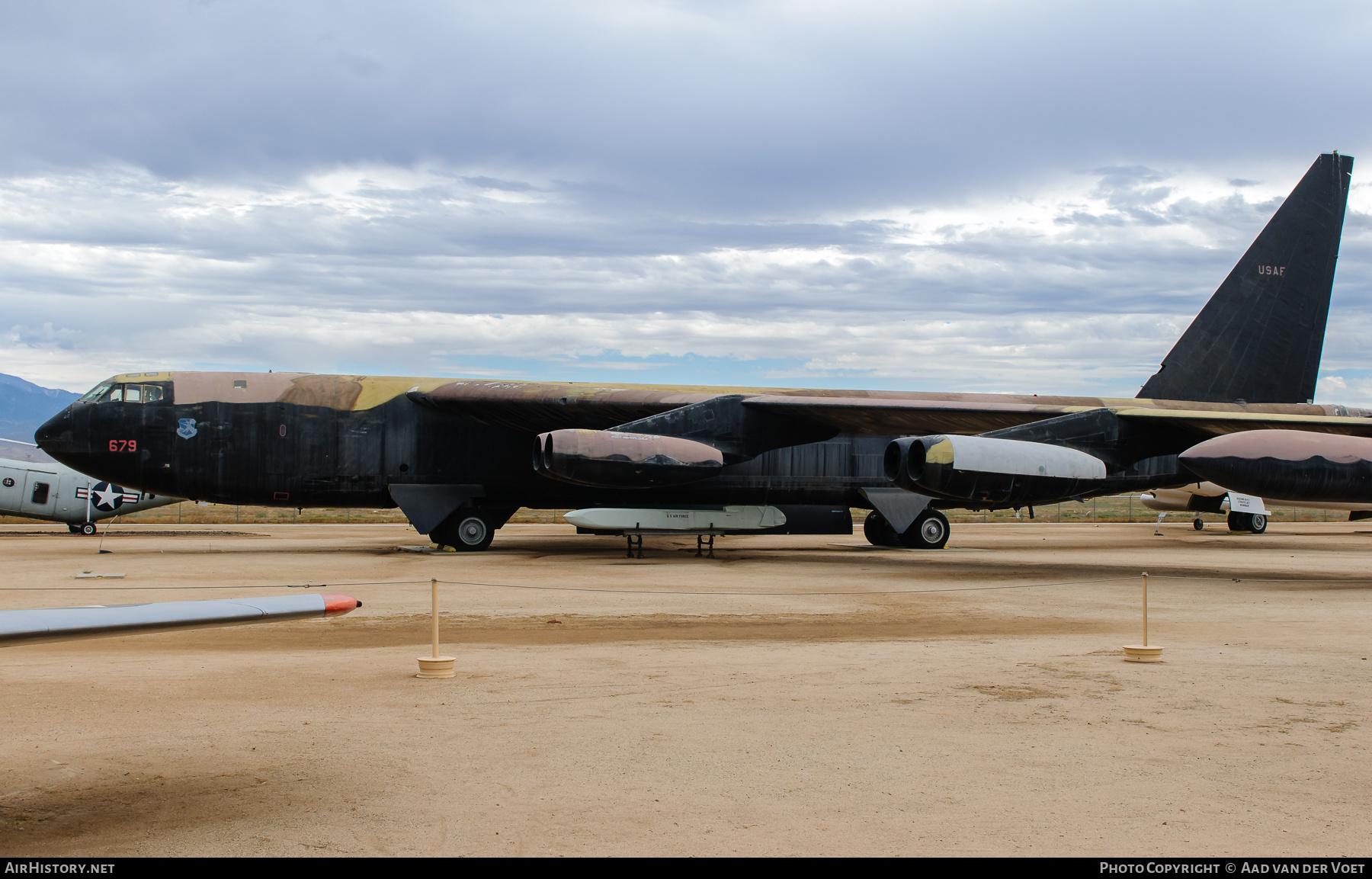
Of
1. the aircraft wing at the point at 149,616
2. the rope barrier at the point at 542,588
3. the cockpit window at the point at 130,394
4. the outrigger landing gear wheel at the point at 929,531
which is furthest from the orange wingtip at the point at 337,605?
the outrigger landing gear wheel at the point at 929,531

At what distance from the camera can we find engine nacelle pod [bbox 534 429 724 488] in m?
17.5

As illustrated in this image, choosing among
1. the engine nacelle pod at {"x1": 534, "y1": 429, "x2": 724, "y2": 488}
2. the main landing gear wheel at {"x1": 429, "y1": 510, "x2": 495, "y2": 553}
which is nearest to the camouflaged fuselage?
the main landing gear wheel at {"x1": 429, "y1": 510, "x2": 495, "y2": 553}

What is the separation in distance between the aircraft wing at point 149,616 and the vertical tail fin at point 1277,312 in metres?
22.5

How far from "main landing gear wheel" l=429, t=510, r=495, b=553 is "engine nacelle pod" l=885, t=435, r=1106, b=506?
859cm

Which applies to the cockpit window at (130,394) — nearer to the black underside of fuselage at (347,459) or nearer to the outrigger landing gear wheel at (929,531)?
the black underside of fuselage at (347,459)

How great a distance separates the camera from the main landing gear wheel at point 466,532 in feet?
66.9

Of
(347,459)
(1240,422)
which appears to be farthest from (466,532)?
(1240,422)

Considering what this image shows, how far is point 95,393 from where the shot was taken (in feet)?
60.6

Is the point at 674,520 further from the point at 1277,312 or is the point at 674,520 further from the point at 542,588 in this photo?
the point at 1277,312

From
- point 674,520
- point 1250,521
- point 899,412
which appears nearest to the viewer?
point 899,412

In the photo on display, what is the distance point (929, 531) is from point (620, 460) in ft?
30.1

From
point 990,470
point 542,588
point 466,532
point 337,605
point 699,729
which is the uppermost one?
point 990,470

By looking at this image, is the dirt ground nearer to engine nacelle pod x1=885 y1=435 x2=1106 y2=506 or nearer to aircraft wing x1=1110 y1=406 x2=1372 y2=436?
engine nacelle pod x1=885 y1=435 x2=1106 y2=506
